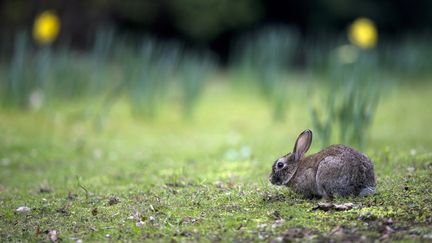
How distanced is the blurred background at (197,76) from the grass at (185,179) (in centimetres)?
12

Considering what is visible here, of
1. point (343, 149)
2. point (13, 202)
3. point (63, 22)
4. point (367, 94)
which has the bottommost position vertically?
point (13, 202)

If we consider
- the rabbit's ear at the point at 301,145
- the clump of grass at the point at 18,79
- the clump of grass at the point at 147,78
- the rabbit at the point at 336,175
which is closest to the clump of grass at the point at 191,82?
the clump of grass at the point at 147,78

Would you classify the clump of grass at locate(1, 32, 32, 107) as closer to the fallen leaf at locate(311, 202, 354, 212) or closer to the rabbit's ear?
the rabbit's ear

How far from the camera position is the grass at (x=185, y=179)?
392cm

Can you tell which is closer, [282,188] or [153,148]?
[282,188]

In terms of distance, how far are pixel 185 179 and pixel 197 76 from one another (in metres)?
4.08

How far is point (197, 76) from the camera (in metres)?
9.45

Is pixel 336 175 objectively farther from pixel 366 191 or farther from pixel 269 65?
pixel 269 65

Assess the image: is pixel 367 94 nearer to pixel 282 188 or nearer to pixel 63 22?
pixel 282 188

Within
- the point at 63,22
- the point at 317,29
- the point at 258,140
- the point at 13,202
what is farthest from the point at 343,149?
the point at 317,29

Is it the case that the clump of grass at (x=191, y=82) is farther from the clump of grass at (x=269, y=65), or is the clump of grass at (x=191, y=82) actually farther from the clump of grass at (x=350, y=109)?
the clump of grass at (x=350, y=109)

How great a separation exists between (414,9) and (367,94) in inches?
530

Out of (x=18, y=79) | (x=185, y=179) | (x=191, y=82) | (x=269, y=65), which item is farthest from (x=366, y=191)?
(x=269, y=65)

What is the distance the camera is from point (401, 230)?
12.1ft
